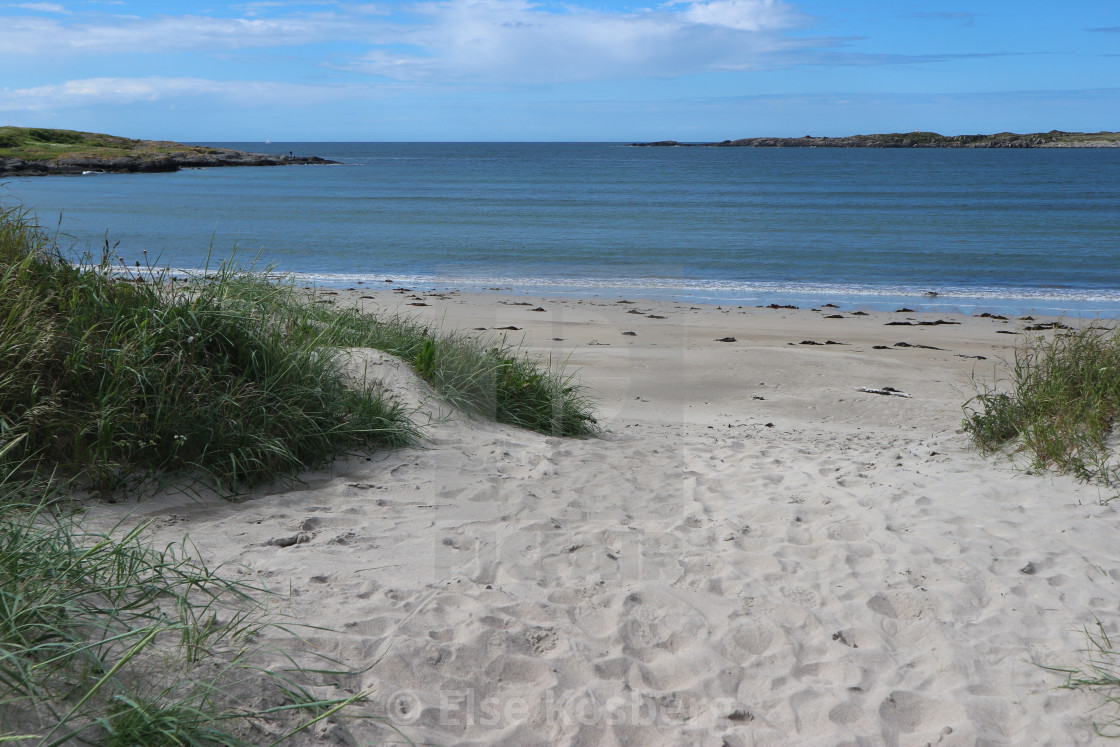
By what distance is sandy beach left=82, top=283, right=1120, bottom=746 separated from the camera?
257 cm

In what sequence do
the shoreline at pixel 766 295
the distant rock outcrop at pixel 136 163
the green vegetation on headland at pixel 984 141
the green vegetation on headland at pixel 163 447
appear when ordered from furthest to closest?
the green vegetation on headland at pixel 984 141
the distant rock outcrop at pixel 136 163
the shoreline at pixel 766 295
the green vegetation on headland at pixel 163 447

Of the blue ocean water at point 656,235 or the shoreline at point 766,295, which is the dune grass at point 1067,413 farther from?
the shoreline at point 766,295

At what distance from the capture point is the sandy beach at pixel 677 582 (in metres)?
2.57

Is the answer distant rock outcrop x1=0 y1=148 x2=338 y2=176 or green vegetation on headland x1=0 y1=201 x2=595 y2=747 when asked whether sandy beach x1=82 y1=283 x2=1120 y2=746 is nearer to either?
green vegetation on headland x1=0 y1=201 x2=595 y2=747

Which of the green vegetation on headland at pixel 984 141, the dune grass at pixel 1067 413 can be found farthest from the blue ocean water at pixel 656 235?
the green vegetation on headland at pixel 984 141

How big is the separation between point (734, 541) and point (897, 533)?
34.6 inches

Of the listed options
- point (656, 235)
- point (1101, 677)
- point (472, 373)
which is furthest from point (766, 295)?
point (1101, 677)

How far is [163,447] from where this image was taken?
3926mm

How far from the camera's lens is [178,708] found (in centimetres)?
203

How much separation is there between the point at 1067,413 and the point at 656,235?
2183cm

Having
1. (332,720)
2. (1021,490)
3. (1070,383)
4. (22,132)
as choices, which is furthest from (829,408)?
(22,132)

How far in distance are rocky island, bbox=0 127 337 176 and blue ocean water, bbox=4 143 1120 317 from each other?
735 centimetres

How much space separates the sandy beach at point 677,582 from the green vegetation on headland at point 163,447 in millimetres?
181

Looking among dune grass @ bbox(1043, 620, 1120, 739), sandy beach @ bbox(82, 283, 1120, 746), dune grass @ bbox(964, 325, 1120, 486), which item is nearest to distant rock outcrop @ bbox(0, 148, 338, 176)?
sandy beach @ bbox(82, 283, 1120, 746)
